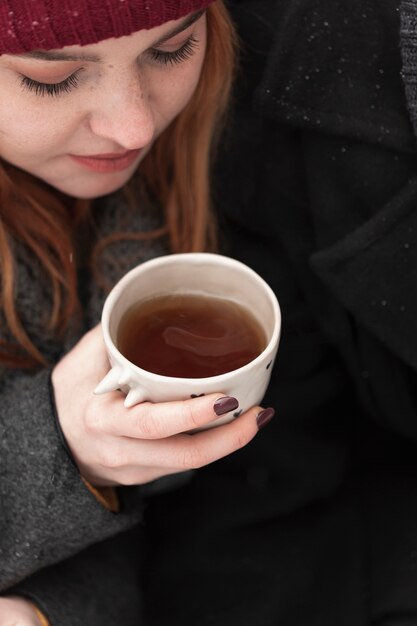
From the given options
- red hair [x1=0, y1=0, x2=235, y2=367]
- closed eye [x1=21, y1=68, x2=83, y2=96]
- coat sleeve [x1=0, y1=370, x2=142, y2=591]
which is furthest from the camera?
red hair [x1=0, y1=0, x2=235, y2=367]

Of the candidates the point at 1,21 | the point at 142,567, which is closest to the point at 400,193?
the point at 1,21

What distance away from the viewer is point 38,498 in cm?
97

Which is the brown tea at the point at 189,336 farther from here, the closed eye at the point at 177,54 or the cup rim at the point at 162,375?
the closed eye at the point at 177,54

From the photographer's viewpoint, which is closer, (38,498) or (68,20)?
(68,20)

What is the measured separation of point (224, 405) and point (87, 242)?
54 centimetres

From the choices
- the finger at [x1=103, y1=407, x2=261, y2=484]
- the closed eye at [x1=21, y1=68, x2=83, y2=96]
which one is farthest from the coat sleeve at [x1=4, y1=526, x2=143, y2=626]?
the closed eye at [x1=21, y1=68, x2=83, y2=96]

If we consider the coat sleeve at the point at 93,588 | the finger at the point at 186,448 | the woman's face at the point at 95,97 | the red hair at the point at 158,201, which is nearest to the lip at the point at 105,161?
the woman's face at the point at 95,97

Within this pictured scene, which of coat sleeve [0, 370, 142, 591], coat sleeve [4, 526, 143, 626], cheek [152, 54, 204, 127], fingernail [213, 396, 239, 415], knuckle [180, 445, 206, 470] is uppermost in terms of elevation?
cheek [152, 54, 204, 127]

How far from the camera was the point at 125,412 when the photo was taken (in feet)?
2.58

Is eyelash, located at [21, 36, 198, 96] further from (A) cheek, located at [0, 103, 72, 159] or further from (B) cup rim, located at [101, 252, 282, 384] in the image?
(B) cup rim, located at [101, 252, 282, 384]

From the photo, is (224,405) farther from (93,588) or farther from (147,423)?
(93,588)

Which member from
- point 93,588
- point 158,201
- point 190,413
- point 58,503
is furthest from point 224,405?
point 158,201

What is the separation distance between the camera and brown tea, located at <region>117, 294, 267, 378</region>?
32.1 inches

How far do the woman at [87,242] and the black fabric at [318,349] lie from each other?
7cm
